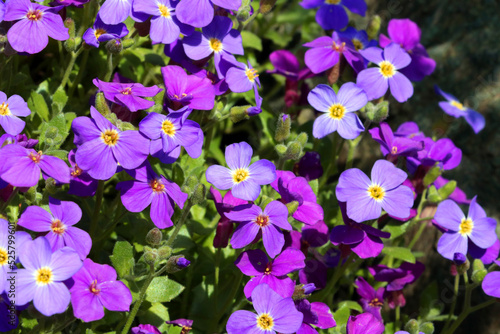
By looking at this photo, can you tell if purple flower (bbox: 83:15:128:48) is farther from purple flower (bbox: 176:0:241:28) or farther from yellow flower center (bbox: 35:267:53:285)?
yellow flower center (bbox: 35:267:53:285)

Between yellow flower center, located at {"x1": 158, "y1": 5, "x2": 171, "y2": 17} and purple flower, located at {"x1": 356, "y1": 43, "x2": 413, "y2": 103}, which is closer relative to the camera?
yellow flower center, located at {"x1": 158, "y1": 5, "x2": 171, "y2": 17}

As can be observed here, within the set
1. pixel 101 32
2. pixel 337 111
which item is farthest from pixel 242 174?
pixel 101 32

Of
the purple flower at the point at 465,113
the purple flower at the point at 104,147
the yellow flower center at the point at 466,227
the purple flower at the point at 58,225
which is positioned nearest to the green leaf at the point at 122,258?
the purple flower at the point at 58,225

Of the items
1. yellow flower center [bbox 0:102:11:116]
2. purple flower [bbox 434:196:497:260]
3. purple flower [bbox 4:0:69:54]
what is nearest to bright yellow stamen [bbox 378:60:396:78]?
purple flower [bbox 434:196:497:260]

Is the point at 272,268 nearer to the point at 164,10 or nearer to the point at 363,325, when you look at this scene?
the point at 363,325

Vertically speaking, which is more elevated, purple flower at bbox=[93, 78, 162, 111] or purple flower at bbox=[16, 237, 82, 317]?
purple flower at bbox=[93, 78, 162, 111]

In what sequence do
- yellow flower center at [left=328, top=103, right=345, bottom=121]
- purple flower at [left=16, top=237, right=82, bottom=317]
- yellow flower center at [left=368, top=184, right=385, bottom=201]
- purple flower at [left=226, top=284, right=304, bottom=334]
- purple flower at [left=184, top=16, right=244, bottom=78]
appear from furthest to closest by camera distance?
yellow flower center at [left=328, top=103, right=345, bottom=121] → purple flower at [left=184, top=16, right=244, bottom=78] → yellow flower center at [left=368, top=184, right=385, bottom=201] → purple flower at [left=226, top=284, right=304, bottom=334] → purple flower at [left=16, top=237, right=82, bottom=317]

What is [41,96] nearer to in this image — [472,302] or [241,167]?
[241,167]
